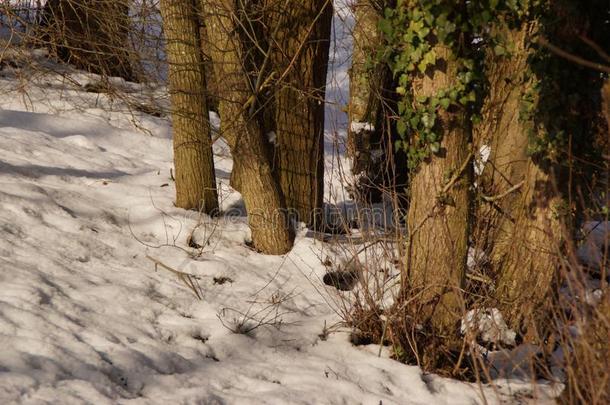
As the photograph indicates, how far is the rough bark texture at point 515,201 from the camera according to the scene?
5.30 m

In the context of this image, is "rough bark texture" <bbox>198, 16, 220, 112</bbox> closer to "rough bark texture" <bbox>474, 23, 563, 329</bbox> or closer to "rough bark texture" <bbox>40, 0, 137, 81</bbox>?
"rough bark texture" <bbox>40, 0, 137, 81</bbox>

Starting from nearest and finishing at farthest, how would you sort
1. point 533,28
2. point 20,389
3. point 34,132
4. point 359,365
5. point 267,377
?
point 20,389 → point 267,377 → point 359,365 → point 533,28 → point 34,132

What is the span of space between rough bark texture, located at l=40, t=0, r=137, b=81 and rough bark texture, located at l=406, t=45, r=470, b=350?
2.99m

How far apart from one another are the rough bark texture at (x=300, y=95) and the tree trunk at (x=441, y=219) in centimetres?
158

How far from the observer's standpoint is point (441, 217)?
4727mm

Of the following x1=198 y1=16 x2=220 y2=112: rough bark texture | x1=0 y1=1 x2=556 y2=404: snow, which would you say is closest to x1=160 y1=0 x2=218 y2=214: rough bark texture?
x1=198 y1=16 x2=220 y2=112: rough bark texture

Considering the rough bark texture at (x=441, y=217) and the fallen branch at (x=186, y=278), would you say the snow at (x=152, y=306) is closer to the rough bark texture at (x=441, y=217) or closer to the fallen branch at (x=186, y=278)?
the fallen branch at (x=186, y=278)

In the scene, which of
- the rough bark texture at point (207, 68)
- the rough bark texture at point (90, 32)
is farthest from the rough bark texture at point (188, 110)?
the rough bark texture at point (90, 32)

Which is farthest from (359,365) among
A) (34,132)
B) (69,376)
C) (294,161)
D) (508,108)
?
(34,132)

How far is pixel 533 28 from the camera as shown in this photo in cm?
587

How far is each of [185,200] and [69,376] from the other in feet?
10.4

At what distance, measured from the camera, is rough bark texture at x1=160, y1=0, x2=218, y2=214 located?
20.7 feet

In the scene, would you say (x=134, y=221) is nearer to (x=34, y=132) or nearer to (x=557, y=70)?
(x=34, y=132)

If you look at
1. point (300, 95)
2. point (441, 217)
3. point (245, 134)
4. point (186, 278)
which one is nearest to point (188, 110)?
point (245, 134)
